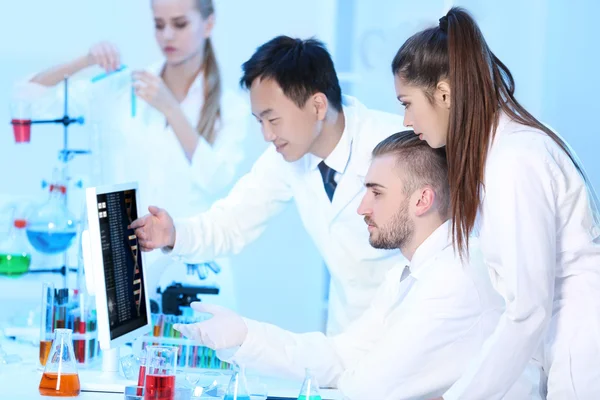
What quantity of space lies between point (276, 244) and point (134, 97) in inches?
36.8

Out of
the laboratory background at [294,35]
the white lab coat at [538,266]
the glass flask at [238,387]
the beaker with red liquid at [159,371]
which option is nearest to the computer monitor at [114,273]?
the beaker with red liquid at [159,371]

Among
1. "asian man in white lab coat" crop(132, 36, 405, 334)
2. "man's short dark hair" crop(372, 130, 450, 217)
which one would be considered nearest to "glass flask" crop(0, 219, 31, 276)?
"asian man in white lab coat" crop(132, 36, 405, 334)

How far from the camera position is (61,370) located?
1.89 metres

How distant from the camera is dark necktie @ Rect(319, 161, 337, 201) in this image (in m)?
2.84

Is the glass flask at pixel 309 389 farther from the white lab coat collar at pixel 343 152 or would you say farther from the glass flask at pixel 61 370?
the white lab coat collar at pixel 343 152

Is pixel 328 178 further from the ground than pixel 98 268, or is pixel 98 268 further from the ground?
pixel 328 178

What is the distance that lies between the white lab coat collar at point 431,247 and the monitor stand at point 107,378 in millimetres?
739

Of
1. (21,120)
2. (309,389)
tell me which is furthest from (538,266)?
(21,120)

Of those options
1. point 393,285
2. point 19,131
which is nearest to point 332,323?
point 393,285

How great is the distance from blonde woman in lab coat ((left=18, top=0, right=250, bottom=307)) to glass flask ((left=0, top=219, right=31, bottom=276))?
1.17m

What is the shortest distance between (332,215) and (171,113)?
1.39m

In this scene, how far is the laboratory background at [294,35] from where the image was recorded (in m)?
3.99

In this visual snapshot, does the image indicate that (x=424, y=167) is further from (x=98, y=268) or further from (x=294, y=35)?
(x=294, y=35)

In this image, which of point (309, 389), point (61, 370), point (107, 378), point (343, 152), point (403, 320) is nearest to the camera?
point (309, 389)
